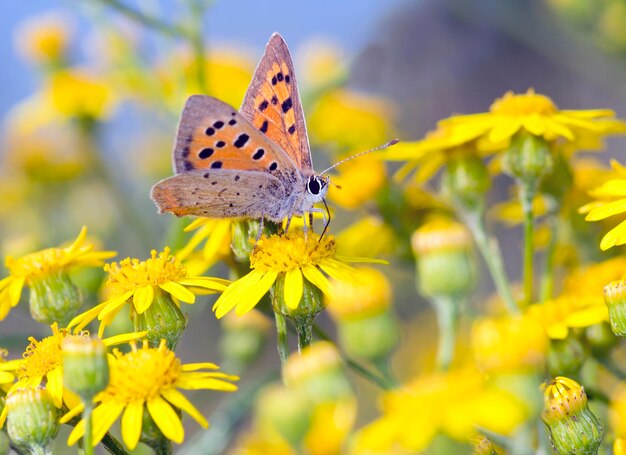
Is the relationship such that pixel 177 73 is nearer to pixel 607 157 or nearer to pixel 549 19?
pixel 549 19

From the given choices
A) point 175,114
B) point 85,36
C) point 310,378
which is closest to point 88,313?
point 310,378

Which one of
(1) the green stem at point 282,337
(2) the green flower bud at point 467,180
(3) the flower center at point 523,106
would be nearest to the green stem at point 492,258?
(2) the green flower bud at point 467,180

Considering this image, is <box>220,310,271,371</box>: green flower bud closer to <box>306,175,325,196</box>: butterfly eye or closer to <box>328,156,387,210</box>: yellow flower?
<box>328,156,387,210</box>: yellow flower

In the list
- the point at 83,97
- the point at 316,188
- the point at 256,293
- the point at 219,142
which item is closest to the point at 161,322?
the point at 256,293

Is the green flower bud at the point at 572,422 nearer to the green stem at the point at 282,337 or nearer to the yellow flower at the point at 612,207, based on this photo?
the yellow flower at the point at 612,207

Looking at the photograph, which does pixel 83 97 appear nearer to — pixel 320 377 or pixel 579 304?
pixel 579 304

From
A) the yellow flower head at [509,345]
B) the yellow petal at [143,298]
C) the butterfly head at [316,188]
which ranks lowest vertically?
the yellow flower head at [509,345]
